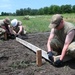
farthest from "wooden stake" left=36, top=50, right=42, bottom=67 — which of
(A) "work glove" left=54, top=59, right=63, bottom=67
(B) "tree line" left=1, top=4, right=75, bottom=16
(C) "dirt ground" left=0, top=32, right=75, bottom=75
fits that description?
(B) "tree line" left=1, top=4, right=75, bottom=16

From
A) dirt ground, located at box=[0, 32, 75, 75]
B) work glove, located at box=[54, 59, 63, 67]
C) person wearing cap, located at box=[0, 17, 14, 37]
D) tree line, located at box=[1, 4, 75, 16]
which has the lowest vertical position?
tree line, located at box=[1, 4, 75, 16]

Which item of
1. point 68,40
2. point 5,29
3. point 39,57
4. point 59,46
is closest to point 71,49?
point 68,40

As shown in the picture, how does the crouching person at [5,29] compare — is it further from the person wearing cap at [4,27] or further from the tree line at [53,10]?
the tree line at [53,10]

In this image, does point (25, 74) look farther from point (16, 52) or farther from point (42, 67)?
point (16, 52)

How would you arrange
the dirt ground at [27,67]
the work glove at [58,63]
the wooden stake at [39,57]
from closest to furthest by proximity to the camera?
1. the dirt ground at [27,67]
2. the work glove at [58,63]
3. the wooden stake at [39,57]

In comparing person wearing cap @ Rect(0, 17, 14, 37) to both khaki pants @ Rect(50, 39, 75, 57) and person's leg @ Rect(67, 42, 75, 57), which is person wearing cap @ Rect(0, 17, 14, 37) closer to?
khaki pants @ Rect(50, 39, 75, 57)

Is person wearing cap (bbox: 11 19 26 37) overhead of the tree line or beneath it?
overhead

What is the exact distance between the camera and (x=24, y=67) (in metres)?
4.53

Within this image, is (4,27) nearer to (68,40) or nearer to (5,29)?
(5,29)

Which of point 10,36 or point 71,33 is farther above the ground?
point 71,33

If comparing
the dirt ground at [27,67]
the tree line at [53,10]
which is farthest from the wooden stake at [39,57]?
the tree line at [53,10]

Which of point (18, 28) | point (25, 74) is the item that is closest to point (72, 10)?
point (18, 28)

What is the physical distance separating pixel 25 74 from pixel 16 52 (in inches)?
77.3

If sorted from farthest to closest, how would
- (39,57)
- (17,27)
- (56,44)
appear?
1. (17,27)
2. (56,44)
3. (39,57)
